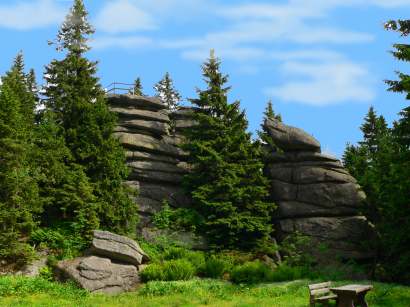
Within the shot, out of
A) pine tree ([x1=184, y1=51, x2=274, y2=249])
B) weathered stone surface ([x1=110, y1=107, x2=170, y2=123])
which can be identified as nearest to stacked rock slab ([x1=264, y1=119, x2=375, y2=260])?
pine tree ([x1=184, y1=51, x2=274, y2=249])

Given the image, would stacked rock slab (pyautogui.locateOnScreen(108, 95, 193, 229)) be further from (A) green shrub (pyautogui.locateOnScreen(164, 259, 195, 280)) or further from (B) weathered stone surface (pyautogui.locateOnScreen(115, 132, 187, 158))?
(A) green shrub (pyautogui.locateOnScreen(164, 259, 195, 280))

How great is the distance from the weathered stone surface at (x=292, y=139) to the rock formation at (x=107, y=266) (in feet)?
45.4

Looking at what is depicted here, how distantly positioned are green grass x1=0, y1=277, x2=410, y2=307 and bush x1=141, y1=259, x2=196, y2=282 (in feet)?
2.87

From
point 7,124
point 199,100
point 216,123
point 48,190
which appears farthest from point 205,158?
point 7,124

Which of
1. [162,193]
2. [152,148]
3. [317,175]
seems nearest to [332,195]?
[317,175]

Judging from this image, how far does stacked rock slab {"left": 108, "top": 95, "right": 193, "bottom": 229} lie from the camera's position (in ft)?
119

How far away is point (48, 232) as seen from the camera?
29.3 meters

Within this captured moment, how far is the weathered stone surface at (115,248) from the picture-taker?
1045 inches

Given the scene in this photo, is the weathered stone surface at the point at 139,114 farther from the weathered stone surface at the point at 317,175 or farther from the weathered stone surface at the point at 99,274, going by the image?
the weathered stone surface at the point at 99,274

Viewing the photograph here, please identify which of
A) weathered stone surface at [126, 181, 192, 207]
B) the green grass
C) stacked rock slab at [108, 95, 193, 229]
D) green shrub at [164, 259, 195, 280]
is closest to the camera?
the green grass

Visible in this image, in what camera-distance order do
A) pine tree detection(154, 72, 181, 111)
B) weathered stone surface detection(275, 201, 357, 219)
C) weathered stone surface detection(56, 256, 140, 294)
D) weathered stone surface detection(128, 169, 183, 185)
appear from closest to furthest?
weathered stone surface detection(56, 256, 140, 294), weathered stone surface detection(275, 201, 357, 219), weathered stone surface detection(128, 169, 183, 185), pine tree detection(154, 72, 181, 111)

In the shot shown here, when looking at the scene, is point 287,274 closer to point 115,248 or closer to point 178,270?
point 178,270

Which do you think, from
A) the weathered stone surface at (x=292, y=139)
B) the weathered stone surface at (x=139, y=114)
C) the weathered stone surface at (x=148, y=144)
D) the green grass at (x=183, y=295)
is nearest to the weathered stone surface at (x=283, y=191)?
the weathered stone surface at (x=292, y=139)

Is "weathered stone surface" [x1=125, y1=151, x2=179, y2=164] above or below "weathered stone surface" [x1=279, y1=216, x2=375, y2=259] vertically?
above
